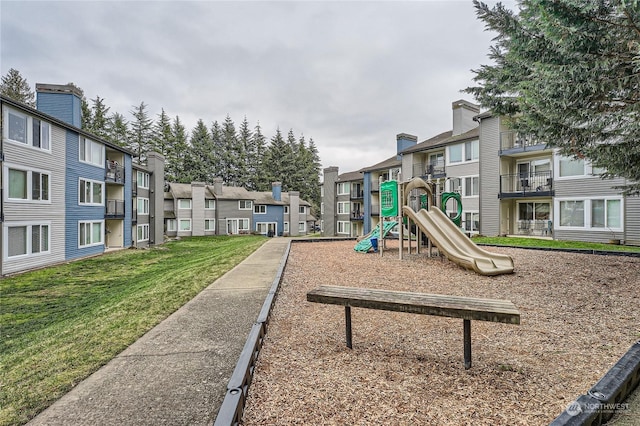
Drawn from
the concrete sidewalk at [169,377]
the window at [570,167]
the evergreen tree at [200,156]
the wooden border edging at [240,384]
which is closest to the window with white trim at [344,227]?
the window at [570,167]

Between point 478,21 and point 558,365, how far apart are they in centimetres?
804

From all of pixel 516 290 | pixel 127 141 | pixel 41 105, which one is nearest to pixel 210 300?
pixel 516 290

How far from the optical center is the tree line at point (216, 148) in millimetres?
52062

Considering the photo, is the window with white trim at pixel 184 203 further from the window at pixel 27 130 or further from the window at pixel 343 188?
the window at pixel 27 130

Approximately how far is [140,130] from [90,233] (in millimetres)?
40140

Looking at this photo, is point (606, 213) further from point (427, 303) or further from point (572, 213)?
point (427, 303)

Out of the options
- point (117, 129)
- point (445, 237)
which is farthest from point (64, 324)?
point (117, 129)

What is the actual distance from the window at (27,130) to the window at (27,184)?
139cm

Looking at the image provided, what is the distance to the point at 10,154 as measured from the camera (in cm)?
1438

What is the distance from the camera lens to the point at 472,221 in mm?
24094

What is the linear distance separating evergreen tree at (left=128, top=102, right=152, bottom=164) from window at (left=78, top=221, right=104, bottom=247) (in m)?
36.4

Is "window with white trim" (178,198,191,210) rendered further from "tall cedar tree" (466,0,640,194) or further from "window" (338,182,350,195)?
"tall cedar tree" (466,0,640,194)

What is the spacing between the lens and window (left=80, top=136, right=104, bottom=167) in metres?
20.0

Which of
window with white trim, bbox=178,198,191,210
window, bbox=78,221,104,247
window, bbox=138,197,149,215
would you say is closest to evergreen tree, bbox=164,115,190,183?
window with white trim, bbox=178,198,191,210
